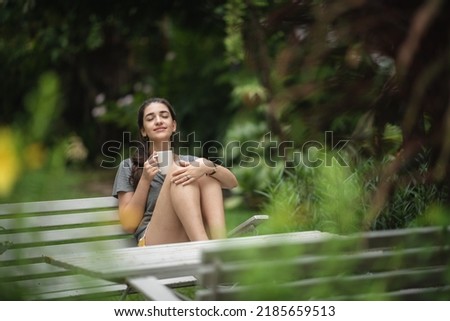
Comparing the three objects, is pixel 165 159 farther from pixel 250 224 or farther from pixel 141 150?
pixel 250 224

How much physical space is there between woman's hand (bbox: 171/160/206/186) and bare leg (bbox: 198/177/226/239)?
43mm

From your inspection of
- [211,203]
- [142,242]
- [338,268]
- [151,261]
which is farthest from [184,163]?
[338,268]

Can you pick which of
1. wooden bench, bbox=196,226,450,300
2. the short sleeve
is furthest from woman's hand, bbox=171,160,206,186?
wooden bench, bbox=196,226,450,300

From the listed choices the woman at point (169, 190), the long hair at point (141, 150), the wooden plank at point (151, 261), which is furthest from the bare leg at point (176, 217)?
the wooden plank at point (151, 261)

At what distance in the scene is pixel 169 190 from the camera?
3.24 m

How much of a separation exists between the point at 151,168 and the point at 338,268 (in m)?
1.35

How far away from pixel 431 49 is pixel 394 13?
0.13 metres

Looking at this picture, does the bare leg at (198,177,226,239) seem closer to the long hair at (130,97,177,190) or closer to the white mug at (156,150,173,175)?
the white mug at (156,150,173,175)

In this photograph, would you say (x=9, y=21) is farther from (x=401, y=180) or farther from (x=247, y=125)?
(x=401, y=180)

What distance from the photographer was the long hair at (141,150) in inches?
129

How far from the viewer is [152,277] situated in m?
2.21

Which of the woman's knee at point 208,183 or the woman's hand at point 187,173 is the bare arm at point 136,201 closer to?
the woman's hand at point 187,173

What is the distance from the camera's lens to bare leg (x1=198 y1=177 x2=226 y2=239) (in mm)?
3230

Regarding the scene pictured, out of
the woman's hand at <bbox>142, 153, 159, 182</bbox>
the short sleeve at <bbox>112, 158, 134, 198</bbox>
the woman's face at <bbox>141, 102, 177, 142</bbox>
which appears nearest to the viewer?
the woman's hand at <bbox>142, 153, 159, 182</bbox>
